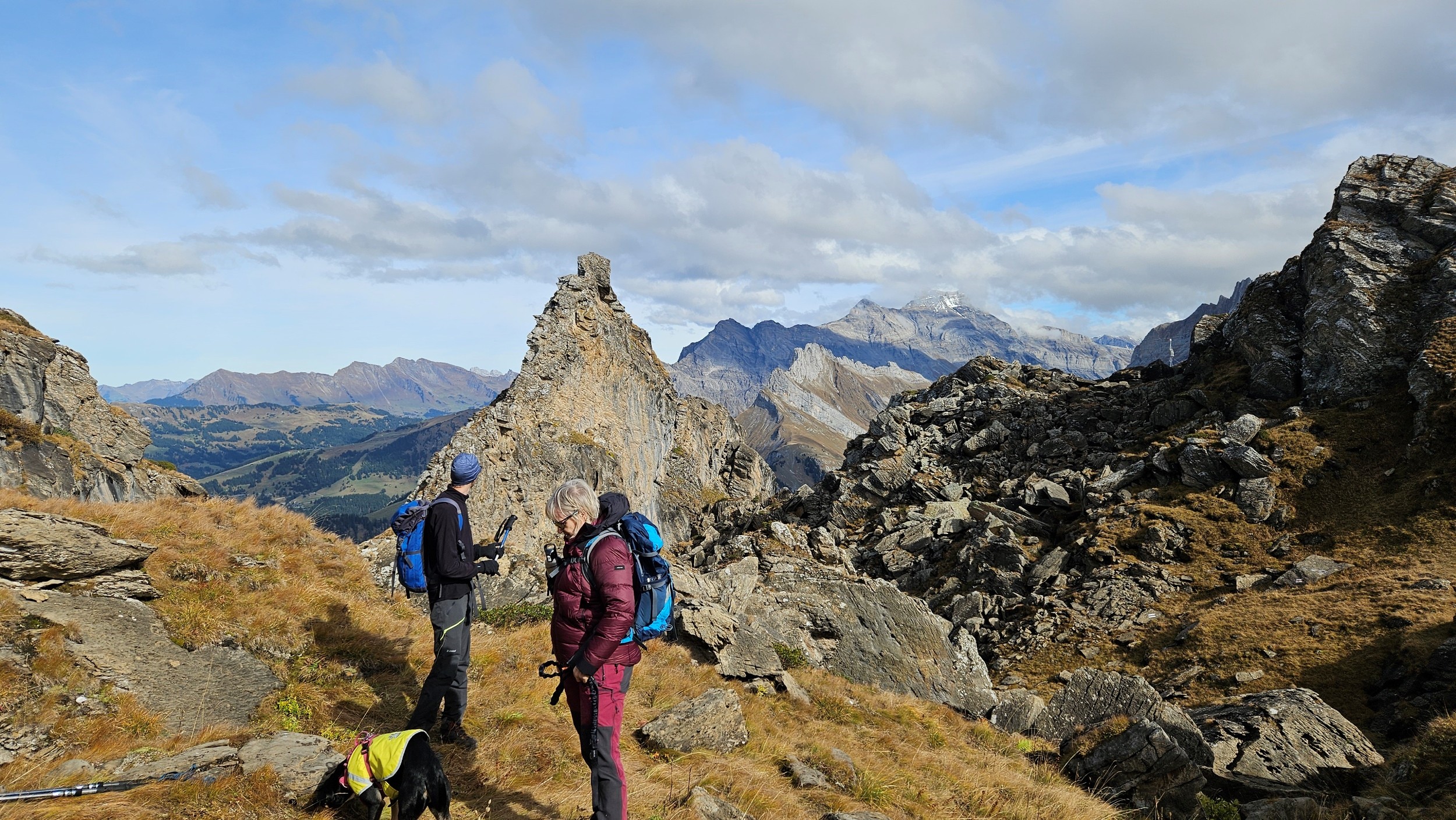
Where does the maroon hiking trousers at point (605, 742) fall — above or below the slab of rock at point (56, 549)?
below

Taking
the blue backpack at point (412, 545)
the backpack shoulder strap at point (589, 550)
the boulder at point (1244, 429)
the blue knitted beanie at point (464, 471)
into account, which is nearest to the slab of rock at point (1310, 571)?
the boulder at point (1244, 429)

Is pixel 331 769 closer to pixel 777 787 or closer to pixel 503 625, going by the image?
pixel 777 787

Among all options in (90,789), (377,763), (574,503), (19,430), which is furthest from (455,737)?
(19,430)

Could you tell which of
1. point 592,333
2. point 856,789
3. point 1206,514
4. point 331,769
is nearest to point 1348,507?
point 1206,514

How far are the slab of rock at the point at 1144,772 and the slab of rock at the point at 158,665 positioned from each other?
14583mm

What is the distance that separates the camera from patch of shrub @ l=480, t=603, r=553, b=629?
1555 cm

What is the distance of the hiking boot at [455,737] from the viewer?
29.1ft

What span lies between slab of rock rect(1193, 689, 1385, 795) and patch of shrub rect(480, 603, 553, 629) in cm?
1494

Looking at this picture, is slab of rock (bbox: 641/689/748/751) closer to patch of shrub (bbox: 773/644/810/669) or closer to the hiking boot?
the hiking boot

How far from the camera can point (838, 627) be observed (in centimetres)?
2064

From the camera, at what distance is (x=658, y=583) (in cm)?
705

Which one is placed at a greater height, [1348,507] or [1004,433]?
[1004,433]

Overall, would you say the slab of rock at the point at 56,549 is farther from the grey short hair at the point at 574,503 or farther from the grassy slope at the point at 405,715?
the grey short hair at the point at 574,503

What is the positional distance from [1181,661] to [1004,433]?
24.9 metres
